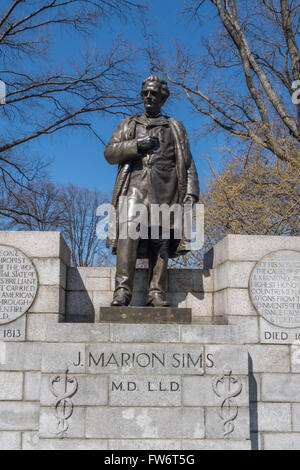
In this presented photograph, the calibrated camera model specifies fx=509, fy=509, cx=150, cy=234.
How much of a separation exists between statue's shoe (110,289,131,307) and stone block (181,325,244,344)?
0.80m

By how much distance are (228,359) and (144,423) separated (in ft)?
3.88

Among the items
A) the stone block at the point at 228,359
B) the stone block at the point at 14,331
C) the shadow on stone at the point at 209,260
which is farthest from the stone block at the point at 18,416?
the shadow on stone at the point at 209,260

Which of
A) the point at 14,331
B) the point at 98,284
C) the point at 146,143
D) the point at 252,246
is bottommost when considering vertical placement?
the point at 14,331

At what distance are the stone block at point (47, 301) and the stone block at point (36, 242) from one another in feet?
1.51

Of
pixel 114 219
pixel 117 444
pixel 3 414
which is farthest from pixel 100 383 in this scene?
pixel 114 219

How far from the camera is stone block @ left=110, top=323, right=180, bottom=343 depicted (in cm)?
588

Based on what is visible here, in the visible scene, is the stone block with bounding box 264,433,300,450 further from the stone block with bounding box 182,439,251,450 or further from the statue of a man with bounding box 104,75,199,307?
the statue of a man with bounding box 104,75,199,307

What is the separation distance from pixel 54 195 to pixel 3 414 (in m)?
20.7

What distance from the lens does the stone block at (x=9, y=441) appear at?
20.7 feet

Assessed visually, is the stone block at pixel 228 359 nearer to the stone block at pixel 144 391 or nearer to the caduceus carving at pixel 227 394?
the caduceus carving at pixel 227 394

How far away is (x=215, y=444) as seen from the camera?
18.2 ft

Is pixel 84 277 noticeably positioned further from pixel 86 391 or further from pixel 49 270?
pixel 86 391

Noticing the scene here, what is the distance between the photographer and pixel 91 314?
24.1 ft

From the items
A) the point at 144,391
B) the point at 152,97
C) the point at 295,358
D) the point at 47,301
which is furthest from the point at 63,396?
the point at 152,97
